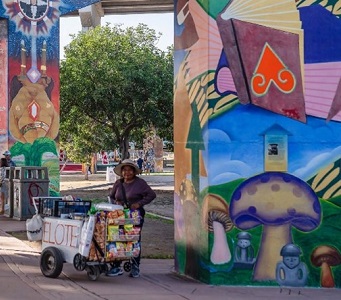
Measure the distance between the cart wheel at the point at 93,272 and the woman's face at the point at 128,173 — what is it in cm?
145

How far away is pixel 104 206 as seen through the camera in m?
9.45

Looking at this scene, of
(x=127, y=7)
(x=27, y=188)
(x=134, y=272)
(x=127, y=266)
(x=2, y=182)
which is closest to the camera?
(x=127, y=266)

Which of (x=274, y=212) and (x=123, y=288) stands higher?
(x=274, y=212)

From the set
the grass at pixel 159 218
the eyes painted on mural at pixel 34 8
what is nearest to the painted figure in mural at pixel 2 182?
the grass at pixel 159 218

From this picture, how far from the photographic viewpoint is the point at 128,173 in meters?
10.2

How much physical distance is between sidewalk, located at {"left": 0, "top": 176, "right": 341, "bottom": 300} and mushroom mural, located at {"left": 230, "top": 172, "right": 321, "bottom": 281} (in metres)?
0.44

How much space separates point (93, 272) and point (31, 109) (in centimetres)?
1260

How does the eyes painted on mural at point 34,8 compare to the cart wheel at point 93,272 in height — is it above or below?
above

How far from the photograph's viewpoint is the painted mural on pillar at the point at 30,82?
21.3m

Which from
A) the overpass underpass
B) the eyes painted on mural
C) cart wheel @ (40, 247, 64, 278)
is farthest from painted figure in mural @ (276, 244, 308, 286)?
the overpass underpass

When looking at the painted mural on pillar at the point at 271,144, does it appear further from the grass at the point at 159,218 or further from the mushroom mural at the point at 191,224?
the grass at the point at 159,218

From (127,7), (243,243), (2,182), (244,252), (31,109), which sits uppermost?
(127,7)

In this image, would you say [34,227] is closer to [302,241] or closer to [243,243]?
[243,243]

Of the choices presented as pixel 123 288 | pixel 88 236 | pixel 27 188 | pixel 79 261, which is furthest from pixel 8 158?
pixel 123 288
